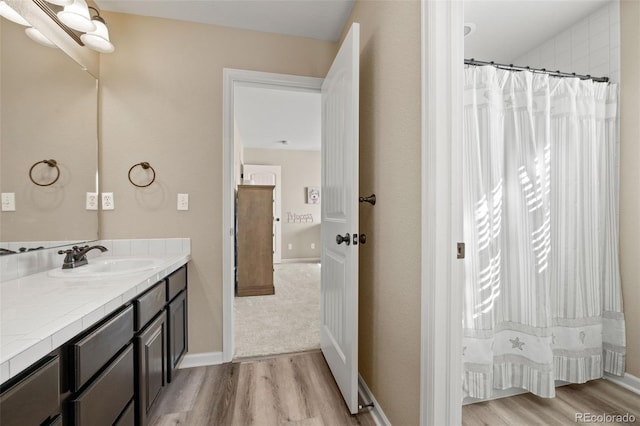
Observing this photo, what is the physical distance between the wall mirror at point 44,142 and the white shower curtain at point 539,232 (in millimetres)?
2292

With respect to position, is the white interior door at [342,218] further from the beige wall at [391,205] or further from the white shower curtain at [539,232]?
the white shower curtain at [539,232]

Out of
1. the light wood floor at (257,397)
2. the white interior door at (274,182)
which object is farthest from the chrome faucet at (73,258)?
the white interior door at (274,182)

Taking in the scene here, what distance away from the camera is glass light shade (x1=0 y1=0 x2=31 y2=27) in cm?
122

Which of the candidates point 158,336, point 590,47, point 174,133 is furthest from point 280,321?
point 590,47

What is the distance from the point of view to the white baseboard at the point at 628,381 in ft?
5.60

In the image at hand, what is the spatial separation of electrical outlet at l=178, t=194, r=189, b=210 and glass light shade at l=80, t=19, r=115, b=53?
1020 mm

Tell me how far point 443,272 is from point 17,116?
6.54ft

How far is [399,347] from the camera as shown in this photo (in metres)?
1.29

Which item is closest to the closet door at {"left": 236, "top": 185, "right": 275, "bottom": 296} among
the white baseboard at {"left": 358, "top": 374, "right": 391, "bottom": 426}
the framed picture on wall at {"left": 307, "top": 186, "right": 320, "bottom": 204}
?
the white baseboard at {"left": 358, "top": 374, "right": 391, "bottom": 426}

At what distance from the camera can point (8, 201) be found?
49.3 inches

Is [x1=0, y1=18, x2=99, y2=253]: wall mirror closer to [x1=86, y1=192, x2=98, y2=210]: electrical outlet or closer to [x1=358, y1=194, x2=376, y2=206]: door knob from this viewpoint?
[x1=86, y1=192, x2=98, y2=210]: electrical outlet

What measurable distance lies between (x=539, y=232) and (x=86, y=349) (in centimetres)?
233

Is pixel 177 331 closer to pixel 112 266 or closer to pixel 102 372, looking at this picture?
pixel 112 266

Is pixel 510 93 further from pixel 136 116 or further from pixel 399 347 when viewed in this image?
pixel 136 116
